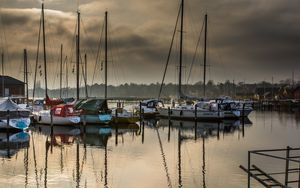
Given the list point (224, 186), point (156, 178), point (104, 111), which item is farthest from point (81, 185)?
point (104, 111)

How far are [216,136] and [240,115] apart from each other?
32.6 m

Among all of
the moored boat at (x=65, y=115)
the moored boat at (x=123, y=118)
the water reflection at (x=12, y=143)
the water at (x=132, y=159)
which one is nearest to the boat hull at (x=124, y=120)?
the moored boat at (x=123, y=118)

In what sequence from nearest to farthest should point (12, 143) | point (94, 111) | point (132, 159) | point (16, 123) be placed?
point (132, 159)
point (12, 143)
point (16, 123)
point (94, 111)

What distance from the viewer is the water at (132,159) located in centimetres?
2536

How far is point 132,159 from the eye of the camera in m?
33.1

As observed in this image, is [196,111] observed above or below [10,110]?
below

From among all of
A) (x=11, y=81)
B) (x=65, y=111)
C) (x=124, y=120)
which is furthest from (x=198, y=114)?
(x=11, y=81)

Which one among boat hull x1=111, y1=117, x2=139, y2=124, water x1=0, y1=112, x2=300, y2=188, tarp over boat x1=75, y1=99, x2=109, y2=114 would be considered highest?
tarp over boat x1=75, y1=99, x2=109, y2=114

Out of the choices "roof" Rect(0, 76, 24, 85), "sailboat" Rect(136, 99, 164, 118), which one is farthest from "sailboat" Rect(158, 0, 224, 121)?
"roof" Rect(0, 76, 24, 85)

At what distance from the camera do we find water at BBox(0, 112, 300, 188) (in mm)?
25359

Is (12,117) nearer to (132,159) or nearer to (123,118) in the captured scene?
(123,118)

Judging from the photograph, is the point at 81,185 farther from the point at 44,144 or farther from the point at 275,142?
the point at 275,142

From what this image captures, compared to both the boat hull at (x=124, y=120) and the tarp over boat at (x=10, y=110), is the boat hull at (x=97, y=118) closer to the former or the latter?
the boat hull at (x=124, y=120)

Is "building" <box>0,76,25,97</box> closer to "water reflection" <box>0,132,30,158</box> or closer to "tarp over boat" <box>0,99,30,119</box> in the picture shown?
"tarp over boat" <box>0,99,30,119</box>
